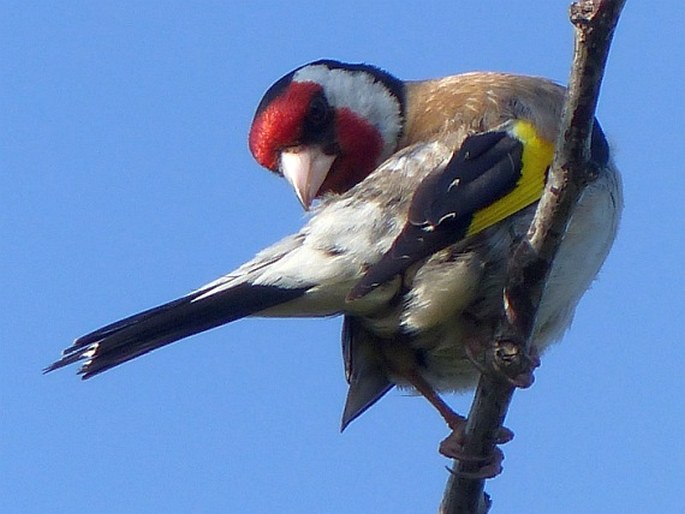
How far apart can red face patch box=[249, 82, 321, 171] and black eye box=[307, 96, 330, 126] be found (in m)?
0.03

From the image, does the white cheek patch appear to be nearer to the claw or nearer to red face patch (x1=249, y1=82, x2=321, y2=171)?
red face patch (x1=249, y1=82, x2=321, y2=171)

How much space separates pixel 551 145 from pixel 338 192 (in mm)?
956

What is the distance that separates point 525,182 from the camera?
16.3 feet

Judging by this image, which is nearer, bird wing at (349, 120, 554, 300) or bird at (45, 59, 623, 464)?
bird wing at (349, 120, 554, 300)

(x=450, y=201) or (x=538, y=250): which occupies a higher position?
(x=450, y=201)

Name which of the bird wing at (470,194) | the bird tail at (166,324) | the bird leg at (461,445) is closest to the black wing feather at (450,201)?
the bird wing at (470,194)

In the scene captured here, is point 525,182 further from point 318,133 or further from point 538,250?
point 318,133

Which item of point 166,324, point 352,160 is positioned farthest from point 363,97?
point 166,324

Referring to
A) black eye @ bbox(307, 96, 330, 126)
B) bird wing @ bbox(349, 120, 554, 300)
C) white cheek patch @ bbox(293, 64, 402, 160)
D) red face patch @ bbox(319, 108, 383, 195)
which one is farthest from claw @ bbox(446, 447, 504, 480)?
black eye @ bbox(307, 96, 330, 126)

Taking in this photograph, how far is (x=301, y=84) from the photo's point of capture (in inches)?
230

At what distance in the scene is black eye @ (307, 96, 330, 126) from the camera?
5.79 m

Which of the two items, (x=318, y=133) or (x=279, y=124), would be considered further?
(x=318, y=133)

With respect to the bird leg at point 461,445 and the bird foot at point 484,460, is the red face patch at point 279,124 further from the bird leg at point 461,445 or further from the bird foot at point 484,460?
the bird foot at point 484,460

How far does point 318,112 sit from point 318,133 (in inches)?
3.7
